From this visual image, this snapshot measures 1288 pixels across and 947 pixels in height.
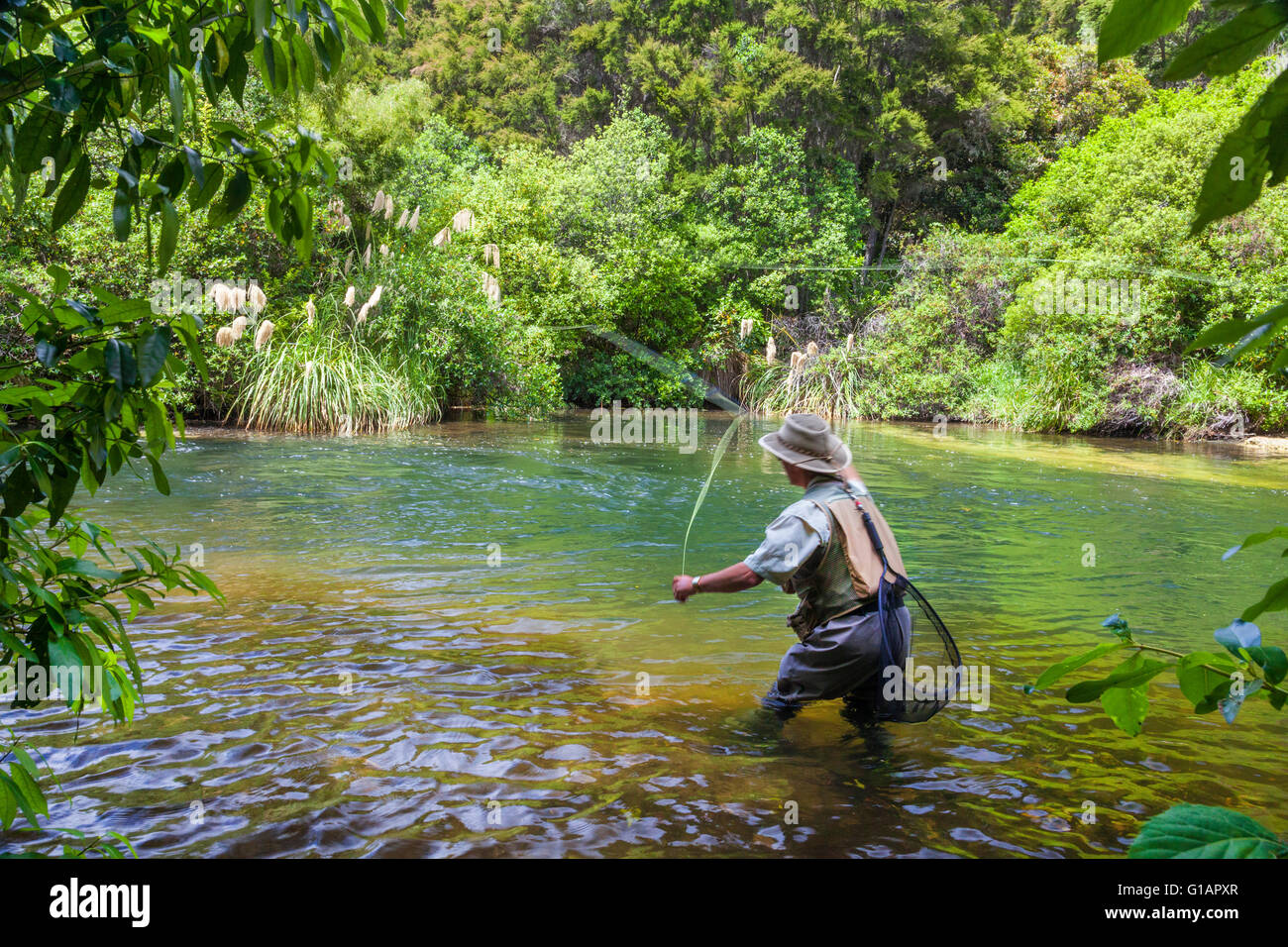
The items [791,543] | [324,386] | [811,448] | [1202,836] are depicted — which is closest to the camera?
[1202,836]

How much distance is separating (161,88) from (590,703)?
12.4 feet

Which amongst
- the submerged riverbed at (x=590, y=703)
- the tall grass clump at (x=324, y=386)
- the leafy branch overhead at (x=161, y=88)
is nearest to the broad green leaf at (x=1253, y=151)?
the leafy branch overhead at (x=161, y=88)

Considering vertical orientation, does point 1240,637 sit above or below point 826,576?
above

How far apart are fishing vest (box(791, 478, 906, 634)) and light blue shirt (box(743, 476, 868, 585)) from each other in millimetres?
48

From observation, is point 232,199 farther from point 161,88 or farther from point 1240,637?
point 1240,637

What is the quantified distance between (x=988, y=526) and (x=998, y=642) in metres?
4.76

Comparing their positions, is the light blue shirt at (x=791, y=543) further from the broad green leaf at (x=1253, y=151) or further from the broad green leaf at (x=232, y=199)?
the broad green leaf at (x=1253, y=151)

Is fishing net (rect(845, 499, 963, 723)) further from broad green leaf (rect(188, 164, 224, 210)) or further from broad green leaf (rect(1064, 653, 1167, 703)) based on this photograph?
broad green leaf (rect(188, 164, 224, 210))

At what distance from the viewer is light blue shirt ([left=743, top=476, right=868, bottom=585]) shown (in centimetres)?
429

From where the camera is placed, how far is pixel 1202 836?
1075mm

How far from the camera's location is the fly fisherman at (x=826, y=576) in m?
4.35

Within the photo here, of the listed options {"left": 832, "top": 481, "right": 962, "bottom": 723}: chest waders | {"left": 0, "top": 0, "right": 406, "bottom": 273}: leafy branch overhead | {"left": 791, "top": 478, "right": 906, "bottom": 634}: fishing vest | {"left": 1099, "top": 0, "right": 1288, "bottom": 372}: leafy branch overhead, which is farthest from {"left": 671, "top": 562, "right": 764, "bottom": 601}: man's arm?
{"left": 1099, "top": 0, "right": 1288, "bottom": 372}: leafy branch overhead

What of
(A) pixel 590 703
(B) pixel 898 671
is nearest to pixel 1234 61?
(B) pixel 898 671

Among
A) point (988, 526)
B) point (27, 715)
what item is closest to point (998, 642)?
point (988, 526)
